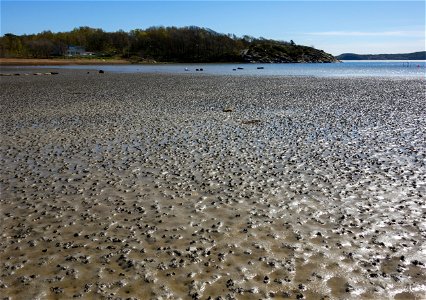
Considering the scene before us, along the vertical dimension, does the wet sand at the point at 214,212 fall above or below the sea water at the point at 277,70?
below

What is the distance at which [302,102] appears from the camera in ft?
89.7

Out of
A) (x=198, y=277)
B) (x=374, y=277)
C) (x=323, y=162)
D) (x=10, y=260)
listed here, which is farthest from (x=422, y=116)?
(x=10, y=260)

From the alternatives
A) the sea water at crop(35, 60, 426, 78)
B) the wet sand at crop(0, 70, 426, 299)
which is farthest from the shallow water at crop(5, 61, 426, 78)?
the wet sand at crop(0, 70, 426, 299)

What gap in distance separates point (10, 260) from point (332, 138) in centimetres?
1228

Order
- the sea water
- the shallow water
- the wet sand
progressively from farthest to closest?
the sea water, the shallow water, the wet sand

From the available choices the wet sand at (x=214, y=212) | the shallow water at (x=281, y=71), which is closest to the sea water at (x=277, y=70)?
the shallow water at (x=281, y=71)

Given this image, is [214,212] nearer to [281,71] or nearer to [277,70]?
[281,71]

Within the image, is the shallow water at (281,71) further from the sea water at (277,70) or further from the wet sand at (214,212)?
the wet sand at (214,212)

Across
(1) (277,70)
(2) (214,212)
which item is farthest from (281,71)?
(2) (214,212)

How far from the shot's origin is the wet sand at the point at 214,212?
5.83 meters

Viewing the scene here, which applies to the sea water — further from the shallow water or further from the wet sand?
the wet sand

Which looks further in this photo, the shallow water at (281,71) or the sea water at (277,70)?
the sea water at (277,70)

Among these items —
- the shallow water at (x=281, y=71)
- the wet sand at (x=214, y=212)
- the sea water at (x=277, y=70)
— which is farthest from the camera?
the sea water at (x=277, y=70)

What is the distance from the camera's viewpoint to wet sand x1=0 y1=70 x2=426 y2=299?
19.1ft
